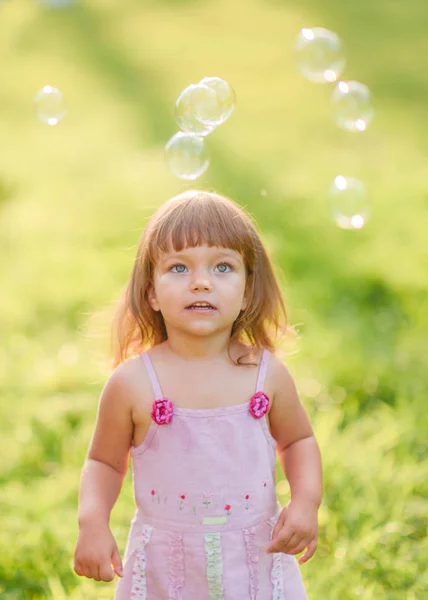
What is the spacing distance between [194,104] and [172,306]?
2.94 feet

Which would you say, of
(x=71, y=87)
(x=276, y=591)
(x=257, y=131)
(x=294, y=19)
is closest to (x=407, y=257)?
(x=276, y=591)

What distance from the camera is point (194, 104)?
266cm

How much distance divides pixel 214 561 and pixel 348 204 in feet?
5.09

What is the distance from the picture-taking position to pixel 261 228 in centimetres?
623

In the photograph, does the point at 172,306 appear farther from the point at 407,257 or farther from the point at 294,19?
the point at 294,19

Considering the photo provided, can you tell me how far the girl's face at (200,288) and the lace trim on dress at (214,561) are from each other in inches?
17.9

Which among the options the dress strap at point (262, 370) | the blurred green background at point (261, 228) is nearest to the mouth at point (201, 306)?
the dress strap at point (262, 370)

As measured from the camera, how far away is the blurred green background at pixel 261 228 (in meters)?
2.98

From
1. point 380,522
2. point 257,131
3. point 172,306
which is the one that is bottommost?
point 380,522

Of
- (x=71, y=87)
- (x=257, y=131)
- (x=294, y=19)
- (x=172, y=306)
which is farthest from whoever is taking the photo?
(x=294, y=19)

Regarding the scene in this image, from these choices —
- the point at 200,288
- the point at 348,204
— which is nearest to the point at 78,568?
the point at 200,288

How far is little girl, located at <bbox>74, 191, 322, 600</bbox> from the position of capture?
6.56 ft

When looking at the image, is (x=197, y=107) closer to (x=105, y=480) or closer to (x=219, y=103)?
(x=219, y=103)

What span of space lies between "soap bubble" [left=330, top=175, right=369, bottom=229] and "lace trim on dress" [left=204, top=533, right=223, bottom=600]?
4.71ft
